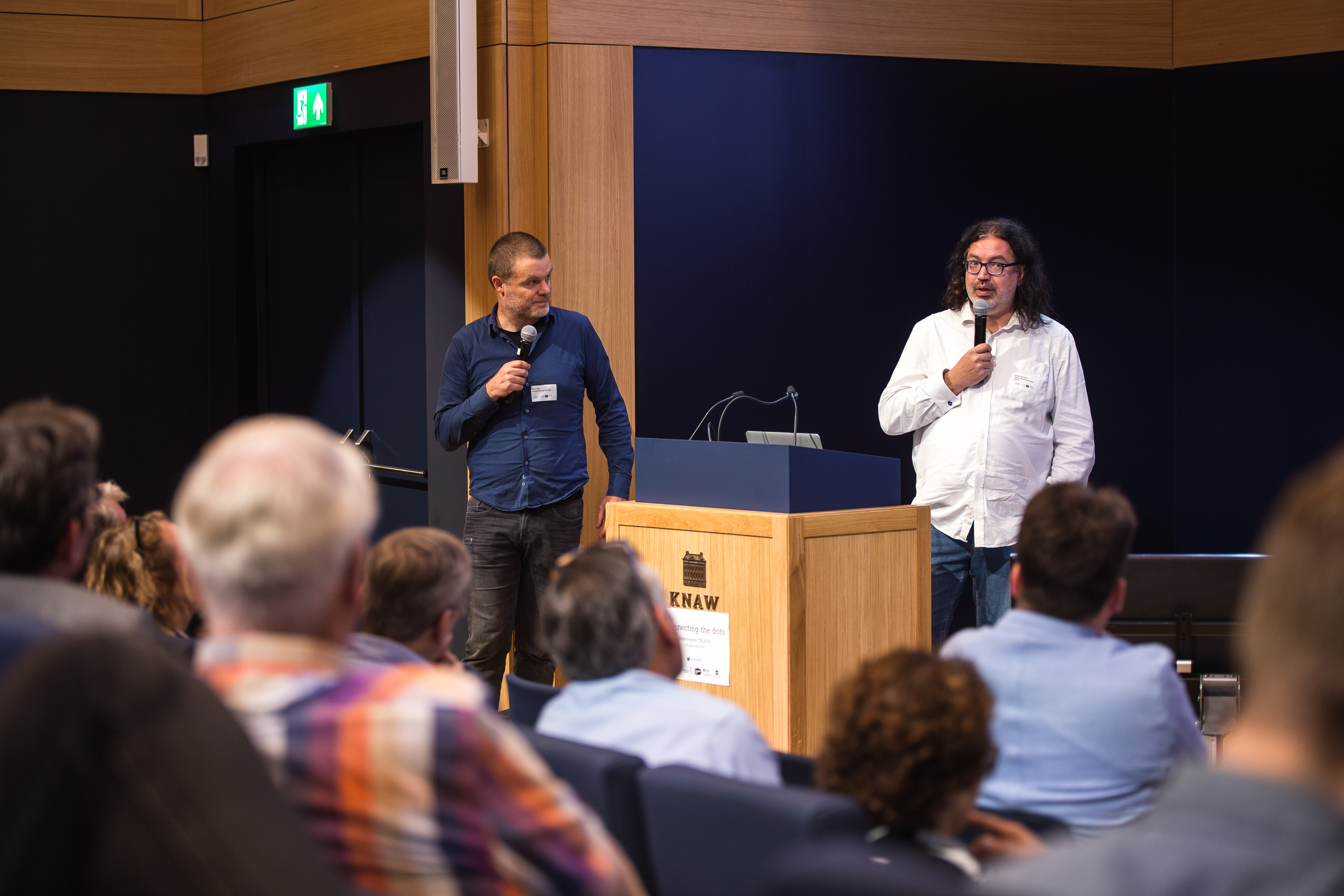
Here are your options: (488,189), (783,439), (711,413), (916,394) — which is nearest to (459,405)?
(488,189)

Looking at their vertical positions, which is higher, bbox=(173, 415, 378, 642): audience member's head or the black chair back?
bbox=(173, 415, 378, 642): audience member's head

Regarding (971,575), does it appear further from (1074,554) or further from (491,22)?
(491,22)

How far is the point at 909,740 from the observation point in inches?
62.9

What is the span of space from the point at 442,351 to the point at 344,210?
1214mm

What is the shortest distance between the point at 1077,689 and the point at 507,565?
2.73 meters

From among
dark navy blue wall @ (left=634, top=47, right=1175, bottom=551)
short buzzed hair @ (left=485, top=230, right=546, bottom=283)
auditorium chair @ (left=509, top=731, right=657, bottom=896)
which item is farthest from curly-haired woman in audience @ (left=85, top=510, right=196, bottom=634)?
dark navy blue wall @ (left=634, top=47, right=1175, bottom=551)

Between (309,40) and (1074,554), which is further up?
(309,40)

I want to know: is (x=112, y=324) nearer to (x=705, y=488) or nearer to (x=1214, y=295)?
(x=705, y=488)

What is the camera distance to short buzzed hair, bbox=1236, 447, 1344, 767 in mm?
793

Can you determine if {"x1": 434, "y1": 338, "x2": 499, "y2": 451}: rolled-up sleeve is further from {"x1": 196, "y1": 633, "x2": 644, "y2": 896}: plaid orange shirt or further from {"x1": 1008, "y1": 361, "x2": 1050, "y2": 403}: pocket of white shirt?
{"x1": 196, "y1": 633, "x2": 644, "y2": 896}: plaid orange shirt

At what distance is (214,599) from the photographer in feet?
4.32

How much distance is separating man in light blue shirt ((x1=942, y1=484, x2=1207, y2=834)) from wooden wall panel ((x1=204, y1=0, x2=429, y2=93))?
3.87m

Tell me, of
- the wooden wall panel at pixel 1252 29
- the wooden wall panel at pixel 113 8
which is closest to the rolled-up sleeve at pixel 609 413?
the wooden wall panel at pixel 1252 29

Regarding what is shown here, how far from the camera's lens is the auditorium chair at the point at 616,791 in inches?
70.7
